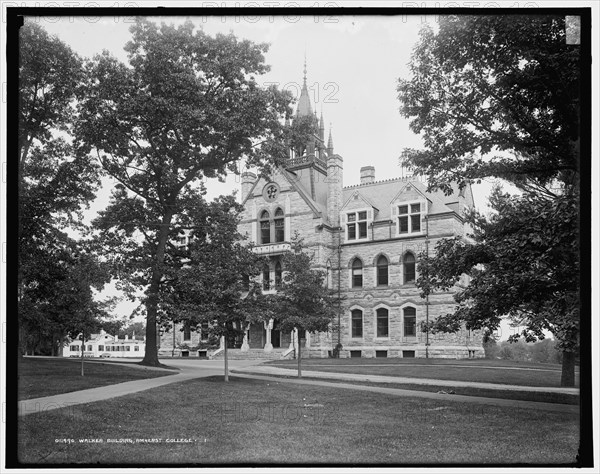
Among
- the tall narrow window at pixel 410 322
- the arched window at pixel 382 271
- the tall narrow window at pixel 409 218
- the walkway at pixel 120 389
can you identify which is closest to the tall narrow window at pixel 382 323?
the tall narrow window at pixel 410 322

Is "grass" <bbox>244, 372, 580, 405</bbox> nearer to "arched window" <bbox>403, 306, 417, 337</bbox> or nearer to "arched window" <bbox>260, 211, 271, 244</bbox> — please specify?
"arched window" <bbox>403, 306, 417, 337</bbox>

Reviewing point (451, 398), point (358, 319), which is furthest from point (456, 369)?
point (451, 398)

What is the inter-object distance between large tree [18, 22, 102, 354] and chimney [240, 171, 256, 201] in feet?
10.3

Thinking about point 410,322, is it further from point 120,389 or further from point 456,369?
point 120,389

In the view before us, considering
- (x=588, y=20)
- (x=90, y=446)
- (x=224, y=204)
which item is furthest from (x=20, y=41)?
(x=588, y=20)

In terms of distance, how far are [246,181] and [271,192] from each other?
3446 mm

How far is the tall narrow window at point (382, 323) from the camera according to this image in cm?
1558

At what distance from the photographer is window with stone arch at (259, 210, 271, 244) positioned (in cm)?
1829

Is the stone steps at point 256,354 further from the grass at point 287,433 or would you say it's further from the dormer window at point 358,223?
the grass at point 287,433

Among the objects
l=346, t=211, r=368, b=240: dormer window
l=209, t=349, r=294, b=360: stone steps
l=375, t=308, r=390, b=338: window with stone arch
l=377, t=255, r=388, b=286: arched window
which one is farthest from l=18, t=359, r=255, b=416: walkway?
l=209, t=349, r=294, b=360: stone steps

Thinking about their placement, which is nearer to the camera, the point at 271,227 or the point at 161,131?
the point at 161,131

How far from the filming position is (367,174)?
13.8 meters

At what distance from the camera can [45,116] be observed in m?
10.2

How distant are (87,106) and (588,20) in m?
9.27
